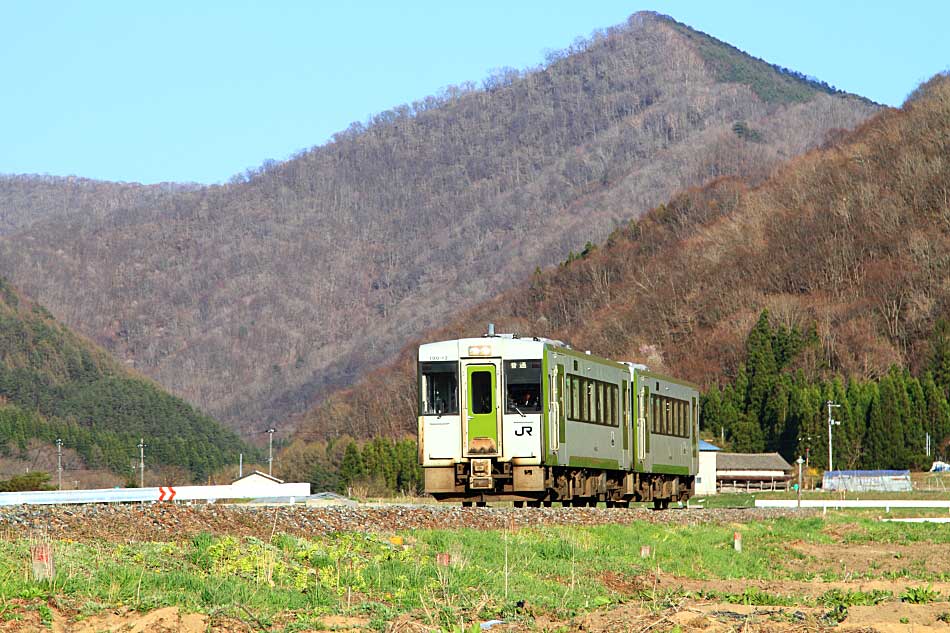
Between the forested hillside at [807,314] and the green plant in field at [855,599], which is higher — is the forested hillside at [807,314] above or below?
above

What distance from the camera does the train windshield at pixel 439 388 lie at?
29.7 meters

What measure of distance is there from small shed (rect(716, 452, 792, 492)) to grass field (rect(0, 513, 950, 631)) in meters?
76.1

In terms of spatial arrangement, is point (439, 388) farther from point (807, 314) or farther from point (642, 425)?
point (807, 314)

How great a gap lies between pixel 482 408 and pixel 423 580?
45.5ft

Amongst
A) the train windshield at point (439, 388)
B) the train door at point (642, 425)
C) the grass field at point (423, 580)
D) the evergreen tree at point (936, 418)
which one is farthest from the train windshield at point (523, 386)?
the evergreen tree at point (936, 418)

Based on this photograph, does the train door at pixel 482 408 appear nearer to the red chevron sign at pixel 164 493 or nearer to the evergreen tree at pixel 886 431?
the red chevron sign at pixel 164 493

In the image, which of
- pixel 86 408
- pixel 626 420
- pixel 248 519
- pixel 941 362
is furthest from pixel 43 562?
pixel 86 408

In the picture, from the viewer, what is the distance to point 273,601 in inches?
542

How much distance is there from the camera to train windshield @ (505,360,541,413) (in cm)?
2909

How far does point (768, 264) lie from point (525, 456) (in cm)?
14533

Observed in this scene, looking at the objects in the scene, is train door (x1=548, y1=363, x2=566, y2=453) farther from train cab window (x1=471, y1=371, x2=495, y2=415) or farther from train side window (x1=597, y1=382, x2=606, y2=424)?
train side window (x1=597, y1=382, x2=606, y2=424)

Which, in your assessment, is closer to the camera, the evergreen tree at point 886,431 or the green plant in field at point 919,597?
the green plant in field at point 919,597

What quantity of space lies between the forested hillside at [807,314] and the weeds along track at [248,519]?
78434mm

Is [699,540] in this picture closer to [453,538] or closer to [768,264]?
[453,538]
